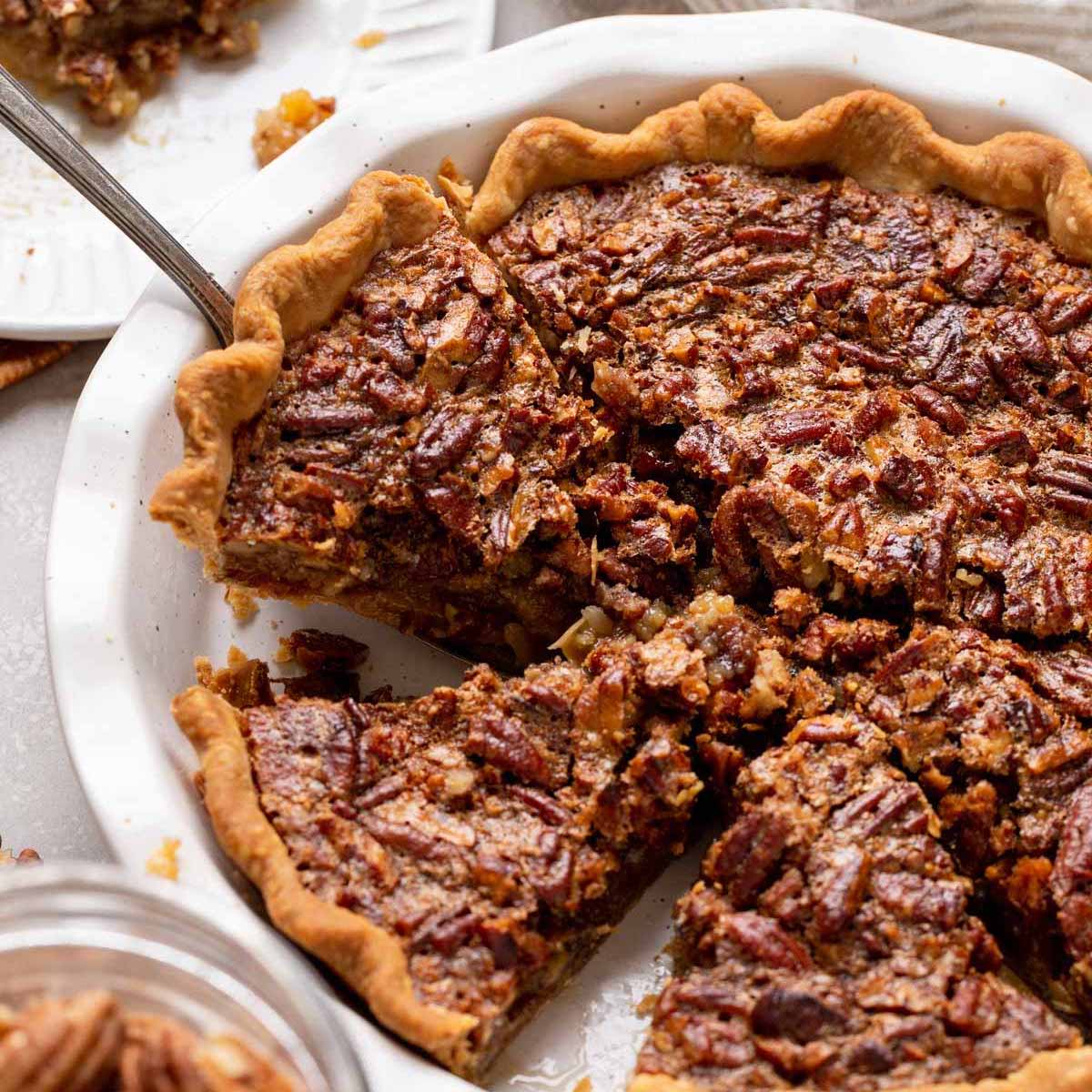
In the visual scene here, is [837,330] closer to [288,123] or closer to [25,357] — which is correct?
[288,123]

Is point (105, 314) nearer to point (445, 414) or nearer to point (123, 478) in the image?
point (123, 478)

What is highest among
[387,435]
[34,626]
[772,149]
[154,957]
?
[772,149]

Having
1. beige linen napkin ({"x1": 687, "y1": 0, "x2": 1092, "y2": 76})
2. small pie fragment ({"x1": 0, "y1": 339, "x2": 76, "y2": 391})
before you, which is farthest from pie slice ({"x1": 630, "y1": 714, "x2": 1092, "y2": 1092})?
A: small pie fragment ({"x1": 0, "y1": 339, "x2": 76, "y2": 391})

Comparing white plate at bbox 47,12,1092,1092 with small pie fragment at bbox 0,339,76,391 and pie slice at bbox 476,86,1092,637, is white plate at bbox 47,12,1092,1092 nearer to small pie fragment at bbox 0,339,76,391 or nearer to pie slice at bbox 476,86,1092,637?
pie slice at bbox 476,86,1092,637

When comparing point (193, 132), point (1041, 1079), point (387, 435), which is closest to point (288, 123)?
point (193, 132)

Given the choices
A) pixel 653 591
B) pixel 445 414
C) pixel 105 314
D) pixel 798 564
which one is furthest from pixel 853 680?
pixel 105 314

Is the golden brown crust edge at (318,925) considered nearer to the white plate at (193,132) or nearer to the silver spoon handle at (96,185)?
the silver spoon handle at (96,185)
